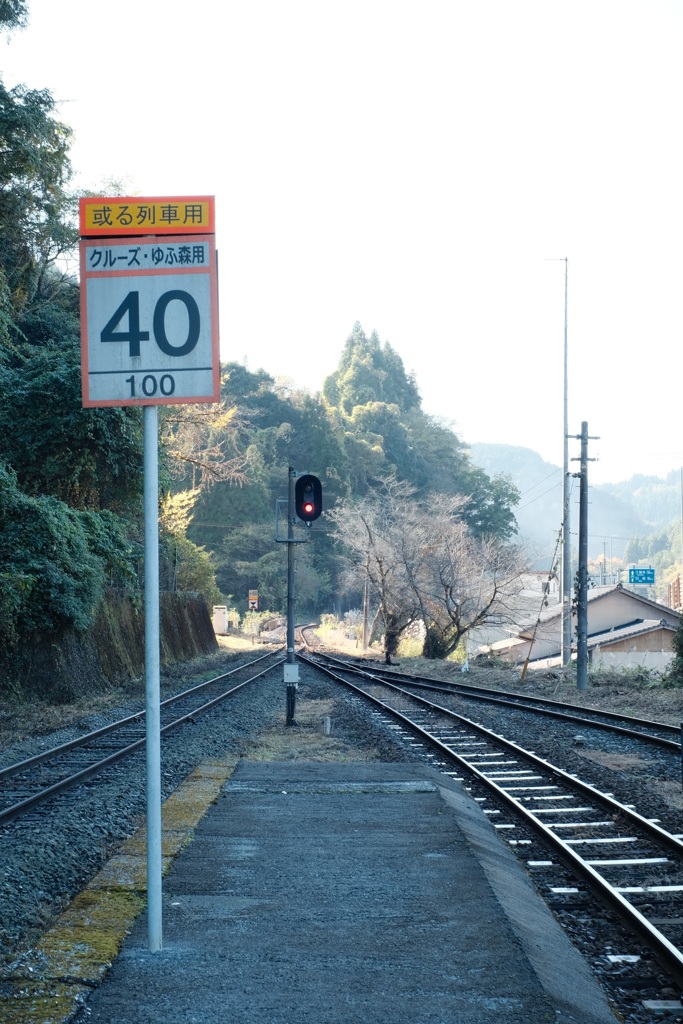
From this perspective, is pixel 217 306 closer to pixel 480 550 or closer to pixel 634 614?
pixel 480 550

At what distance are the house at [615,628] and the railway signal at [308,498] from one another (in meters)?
32.3

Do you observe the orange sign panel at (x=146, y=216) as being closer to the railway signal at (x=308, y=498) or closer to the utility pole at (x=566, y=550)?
the railway signal at (x=308, y=498)

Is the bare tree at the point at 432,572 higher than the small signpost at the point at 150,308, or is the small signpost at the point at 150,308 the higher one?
the small signpost at the point at 150,308

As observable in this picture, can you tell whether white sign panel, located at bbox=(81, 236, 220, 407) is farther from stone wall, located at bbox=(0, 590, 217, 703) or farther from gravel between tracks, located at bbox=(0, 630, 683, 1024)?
stone wall, located at bbox=(0, 590, 217, 703)

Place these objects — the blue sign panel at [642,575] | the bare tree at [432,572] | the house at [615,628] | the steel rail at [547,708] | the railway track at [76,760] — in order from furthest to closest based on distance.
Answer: the blue sign panel at [642,575], the house at [615,628], the bare tree at [432,572], the steel rail at [547,708], the railway track at [76,760]

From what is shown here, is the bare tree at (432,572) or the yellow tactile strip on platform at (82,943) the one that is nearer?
the yellow tactile strip on platform at (82,943)

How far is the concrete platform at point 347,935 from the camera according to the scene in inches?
170

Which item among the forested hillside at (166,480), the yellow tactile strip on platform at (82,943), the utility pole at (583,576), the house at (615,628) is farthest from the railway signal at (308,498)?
the house at (615,628)

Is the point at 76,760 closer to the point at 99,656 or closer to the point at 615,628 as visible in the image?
the point at 99,656

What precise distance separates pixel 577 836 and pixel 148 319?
634cm

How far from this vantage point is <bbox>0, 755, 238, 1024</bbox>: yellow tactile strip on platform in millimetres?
4184

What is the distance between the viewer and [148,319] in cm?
495

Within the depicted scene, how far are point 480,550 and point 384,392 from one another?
64803mm

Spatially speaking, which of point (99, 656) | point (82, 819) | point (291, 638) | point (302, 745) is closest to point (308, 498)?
point (291, 638)
